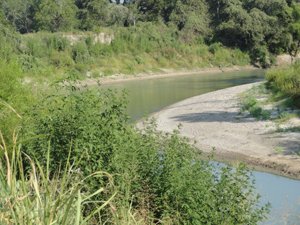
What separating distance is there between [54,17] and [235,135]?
70060 millimetres

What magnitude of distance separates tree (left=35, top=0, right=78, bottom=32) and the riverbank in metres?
56.9

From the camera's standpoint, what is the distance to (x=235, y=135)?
86.0 ft

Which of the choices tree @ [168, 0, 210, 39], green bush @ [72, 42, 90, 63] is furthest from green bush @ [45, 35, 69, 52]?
tree @ [168, 0, 210, 39]

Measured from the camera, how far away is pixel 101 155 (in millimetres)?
11969

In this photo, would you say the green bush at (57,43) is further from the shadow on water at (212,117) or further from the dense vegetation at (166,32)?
the shadow on water at (212,117)

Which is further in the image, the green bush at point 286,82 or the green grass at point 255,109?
the green bush at point 286,82

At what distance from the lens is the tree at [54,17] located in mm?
89812

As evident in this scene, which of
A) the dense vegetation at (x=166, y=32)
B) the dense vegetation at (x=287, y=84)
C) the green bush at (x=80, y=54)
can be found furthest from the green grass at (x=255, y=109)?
the green bush at (x=80, y=54)

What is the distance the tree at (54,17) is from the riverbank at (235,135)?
5688 centimetres

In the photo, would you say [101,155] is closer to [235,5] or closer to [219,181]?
[219,181]

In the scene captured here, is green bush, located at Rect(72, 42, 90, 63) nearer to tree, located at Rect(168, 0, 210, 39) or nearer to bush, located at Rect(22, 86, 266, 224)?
tree, located at Rect(168, 0, 210, 39)

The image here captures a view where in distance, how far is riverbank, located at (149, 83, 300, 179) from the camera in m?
21.3

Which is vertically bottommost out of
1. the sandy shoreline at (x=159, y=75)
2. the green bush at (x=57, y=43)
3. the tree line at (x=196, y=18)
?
the sandy shoreline at (x=159, y=75)

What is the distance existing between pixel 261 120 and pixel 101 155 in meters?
17.8
